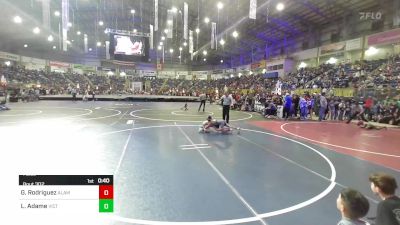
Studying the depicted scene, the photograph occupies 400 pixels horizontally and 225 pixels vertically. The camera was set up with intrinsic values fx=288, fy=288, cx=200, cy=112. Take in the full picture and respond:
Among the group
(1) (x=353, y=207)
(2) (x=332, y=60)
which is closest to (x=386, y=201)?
(1) (x=353, y=207)

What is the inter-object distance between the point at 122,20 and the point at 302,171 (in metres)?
44.0

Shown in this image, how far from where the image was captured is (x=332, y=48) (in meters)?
36.1

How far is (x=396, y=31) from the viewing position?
27.2m

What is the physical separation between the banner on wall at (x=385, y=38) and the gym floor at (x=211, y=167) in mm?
19313

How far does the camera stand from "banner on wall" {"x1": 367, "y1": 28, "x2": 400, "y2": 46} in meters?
27.3

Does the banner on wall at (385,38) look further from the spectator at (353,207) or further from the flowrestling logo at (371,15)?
the spectator at (353,207)

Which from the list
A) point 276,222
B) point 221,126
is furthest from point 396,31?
point 276,222

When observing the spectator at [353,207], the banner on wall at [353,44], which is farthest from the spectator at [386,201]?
the banner on wall at [353,44]

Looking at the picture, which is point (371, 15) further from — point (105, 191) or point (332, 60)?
point (105, 191)

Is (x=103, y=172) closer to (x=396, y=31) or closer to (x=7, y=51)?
(x=396, y=31)

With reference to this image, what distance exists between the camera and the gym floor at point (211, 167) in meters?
4.60

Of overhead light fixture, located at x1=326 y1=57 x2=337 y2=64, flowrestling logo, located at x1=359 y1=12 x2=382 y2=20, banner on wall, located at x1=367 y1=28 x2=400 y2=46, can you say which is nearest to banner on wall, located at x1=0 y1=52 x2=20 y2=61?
overhead light fixture, located at x1=326 y1=57 x2=337 y2=64

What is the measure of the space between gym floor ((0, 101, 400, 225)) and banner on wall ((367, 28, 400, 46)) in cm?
1931
